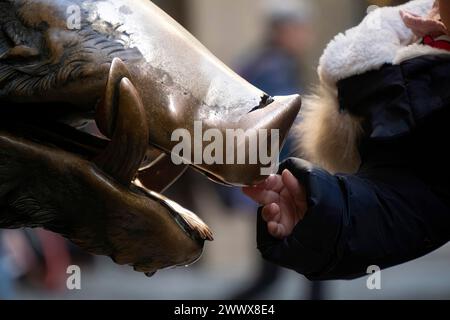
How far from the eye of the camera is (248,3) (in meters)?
4.40

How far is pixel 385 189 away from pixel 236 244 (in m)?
2.97

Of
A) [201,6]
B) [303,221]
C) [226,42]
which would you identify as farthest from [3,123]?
[201,6]

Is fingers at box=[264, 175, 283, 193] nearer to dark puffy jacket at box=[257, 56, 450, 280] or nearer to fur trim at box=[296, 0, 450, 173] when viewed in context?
dark puffy jacket at box=[257, 56, 450, 280]

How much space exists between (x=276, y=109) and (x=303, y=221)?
0.20 metres

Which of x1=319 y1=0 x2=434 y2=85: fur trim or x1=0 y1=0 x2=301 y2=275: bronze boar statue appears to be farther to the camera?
x1=319 y1=0 x2=434 y2=85: fur trim

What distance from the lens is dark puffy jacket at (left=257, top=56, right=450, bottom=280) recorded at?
1196 millimetres

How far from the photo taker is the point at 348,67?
1.33 meters

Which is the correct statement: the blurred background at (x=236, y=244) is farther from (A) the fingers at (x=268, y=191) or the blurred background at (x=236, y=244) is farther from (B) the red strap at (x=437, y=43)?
(A) the fingers at (x=268, y=191)

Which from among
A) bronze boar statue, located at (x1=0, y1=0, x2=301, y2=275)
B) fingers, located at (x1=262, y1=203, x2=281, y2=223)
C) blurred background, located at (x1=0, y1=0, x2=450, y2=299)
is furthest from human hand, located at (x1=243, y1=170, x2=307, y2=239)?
blurred background, located at (x1=0, y1=0, x2=450, y2=299)

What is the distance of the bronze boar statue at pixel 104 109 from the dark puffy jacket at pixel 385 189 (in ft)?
0.62

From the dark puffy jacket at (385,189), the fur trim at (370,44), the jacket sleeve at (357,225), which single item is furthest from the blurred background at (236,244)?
the jacket sleeve at (357,225)

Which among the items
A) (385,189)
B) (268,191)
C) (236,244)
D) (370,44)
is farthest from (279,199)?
(236,244)

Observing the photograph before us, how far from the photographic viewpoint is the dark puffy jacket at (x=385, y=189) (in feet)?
3.92

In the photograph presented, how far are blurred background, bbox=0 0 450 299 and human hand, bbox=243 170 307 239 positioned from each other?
1.07 ft
